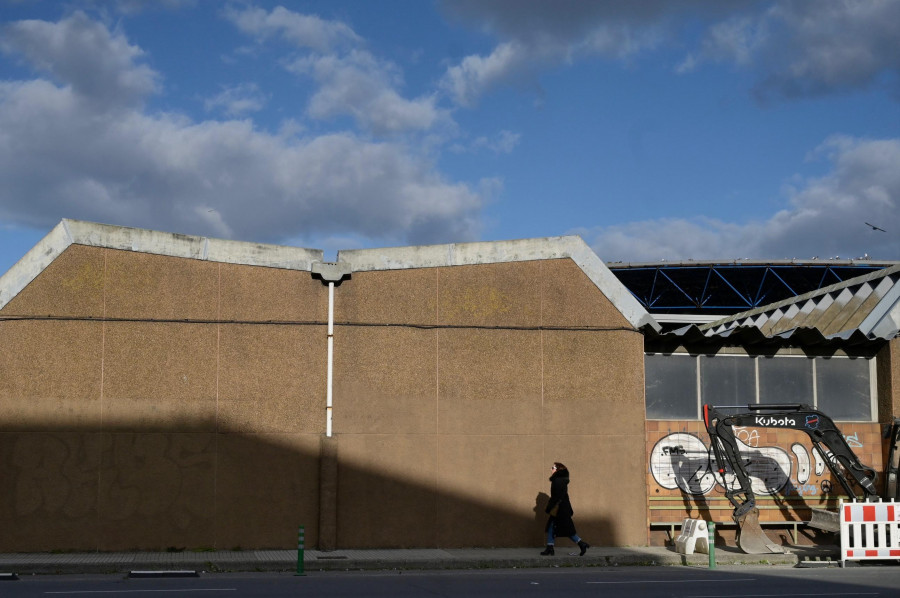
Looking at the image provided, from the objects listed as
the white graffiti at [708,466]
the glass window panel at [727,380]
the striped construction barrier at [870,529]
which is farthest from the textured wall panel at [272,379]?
the striped construction barrier at [870,529]

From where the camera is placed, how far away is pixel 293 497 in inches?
775

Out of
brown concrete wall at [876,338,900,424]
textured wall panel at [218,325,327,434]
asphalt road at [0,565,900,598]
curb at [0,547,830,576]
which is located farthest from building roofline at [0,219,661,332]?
asphalt road at [0,565,900,598]

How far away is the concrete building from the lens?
18953 mm

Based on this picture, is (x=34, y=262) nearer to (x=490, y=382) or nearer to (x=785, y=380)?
(x=490, y=382)

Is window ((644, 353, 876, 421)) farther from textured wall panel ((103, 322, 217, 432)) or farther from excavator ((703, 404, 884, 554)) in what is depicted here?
textured wall panel ((103, 322, 217, 432))

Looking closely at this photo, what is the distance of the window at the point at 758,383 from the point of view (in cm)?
2167

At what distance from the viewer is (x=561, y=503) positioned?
1948cm

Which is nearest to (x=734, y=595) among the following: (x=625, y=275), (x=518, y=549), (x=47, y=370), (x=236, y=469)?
(x=518, y=549)

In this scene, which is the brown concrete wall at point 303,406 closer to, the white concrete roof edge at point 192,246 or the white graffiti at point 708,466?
the white concrete roof edge at point 192,246

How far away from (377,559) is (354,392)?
354 cm

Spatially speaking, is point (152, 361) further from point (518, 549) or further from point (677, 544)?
point (677, 544)

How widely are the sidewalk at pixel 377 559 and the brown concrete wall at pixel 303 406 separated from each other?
1.86 ft

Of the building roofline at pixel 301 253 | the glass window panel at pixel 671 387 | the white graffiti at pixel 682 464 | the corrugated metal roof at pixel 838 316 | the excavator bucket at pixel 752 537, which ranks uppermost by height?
the building roofline at pixel 301 253

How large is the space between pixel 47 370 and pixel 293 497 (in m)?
5.29
